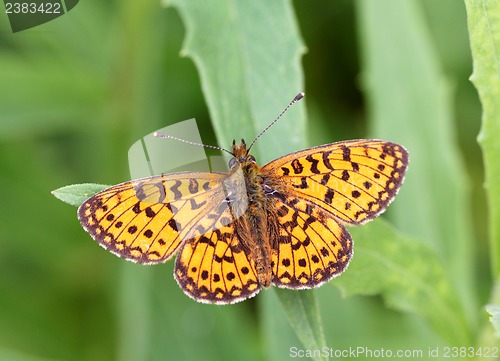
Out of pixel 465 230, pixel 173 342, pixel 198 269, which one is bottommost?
pixel 173 342

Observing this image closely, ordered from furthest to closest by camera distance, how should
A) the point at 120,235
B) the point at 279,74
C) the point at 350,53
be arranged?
→ the point at 350,53
the point at 279,74
the point at 120,235

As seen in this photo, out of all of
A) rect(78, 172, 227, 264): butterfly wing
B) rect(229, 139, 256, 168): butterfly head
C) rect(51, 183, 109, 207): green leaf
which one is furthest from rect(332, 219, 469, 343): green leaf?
rect(51, 183, 109, 207): green leaf

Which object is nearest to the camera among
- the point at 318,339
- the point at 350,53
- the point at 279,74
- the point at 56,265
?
the point at 318,339

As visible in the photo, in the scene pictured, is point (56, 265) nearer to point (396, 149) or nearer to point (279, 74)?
point (279, 74)

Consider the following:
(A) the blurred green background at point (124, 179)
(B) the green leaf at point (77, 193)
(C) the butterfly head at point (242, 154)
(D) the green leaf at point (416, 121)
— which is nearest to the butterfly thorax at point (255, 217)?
(C) the butterfly head at point (242, 154)

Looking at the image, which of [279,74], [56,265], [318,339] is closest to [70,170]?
[56,265]

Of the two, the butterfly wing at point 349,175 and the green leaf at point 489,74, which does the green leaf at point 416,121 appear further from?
the butterfly wing at point 349,175

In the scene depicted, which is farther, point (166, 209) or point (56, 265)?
point (56, 265)

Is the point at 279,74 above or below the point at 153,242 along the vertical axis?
above
